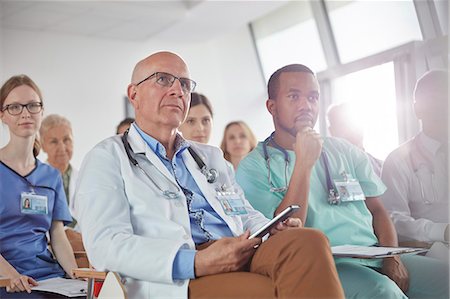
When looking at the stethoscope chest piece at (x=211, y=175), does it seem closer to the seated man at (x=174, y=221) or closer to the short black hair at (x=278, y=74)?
the seated man at (x=174, y=221)

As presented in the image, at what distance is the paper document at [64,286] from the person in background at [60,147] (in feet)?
4.79

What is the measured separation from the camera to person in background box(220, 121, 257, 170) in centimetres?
426

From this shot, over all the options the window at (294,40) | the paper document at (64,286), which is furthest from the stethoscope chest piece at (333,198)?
the window at (294,40)

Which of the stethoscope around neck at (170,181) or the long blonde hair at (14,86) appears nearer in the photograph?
the stethoscope around neck at (170,181)

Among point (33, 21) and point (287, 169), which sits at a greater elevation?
point (33, 21)

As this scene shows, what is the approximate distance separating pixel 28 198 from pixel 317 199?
125 cm

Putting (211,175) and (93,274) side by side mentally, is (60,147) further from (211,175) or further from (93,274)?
(93,274)

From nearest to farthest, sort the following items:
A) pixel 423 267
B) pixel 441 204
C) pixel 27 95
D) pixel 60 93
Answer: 1. pixel 423 267
2. pixel 27 95
3. pixel 441 204
4. pixel 60 93

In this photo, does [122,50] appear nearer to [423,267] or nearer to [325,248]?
[423,267]

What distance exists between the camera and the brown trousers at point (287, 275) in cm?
156

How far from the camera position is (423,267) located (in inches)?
98.6

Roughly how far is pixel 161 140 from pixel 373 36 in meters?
3.97

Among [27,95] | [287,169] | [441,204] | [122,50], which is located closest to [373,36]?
[122,50]

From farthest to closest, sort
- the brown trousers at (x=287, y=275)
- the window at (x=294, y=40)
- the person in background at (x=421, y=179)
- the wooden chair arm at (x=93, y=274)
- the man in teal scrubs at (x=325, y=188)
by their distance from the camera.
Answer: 1. the window at (x=294, y=40)
2. the person in background at (x=421, y=179)
3. the man in teal scrubs at (x=325, y=188)
4. the wooden chair arm at (x=93, y=274)
5. the brown trousers at (x=287, y=275)
